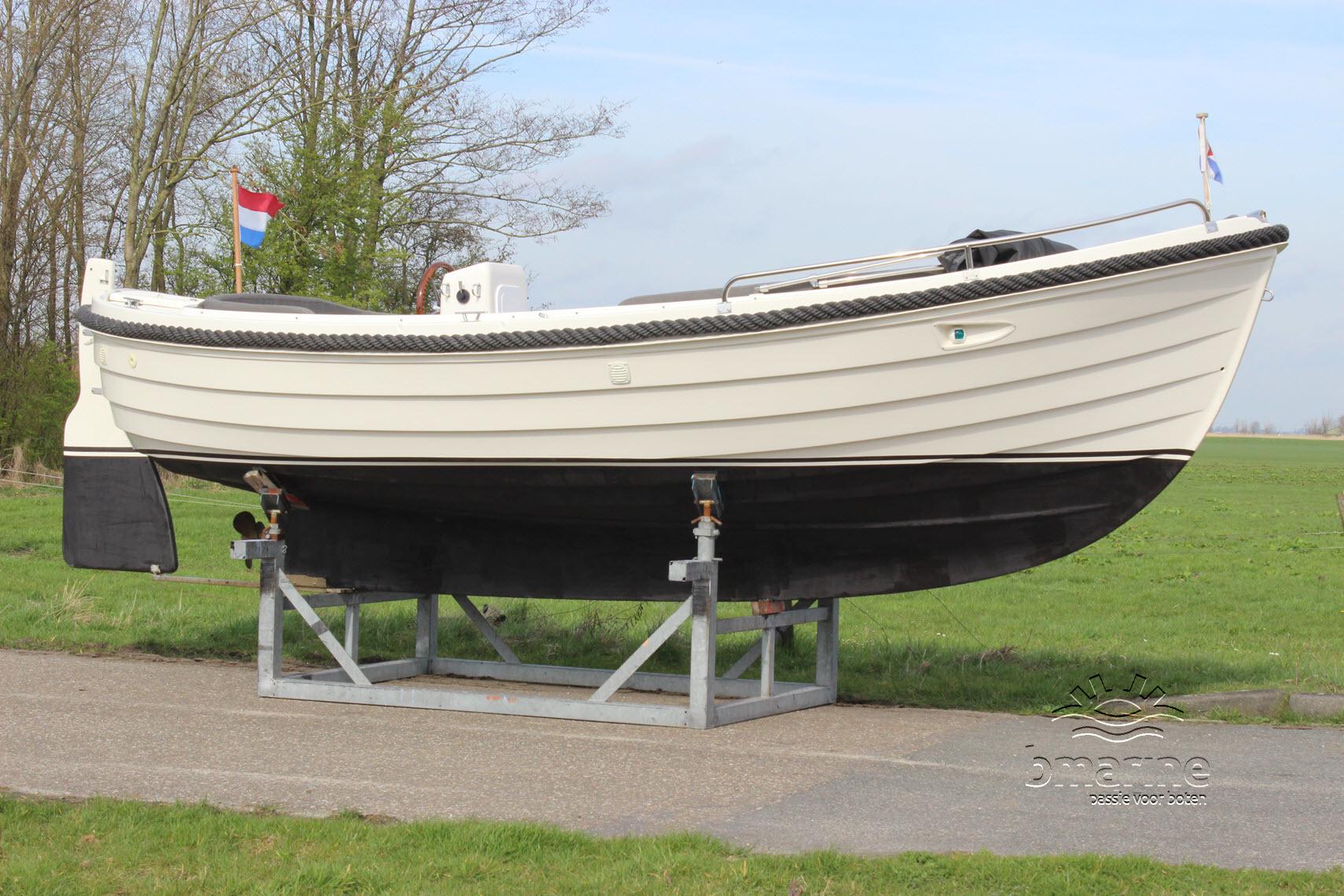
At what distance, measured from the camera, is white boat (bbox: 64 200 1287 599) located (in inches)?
223

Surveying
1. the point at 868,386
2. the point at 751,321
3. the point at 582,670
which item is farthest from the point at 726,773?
the point at 582,670

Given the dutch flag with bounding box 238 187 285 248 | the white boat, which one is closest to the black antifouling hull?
the white boat

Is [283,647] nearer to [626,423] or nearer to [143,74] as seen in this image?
[626,423]

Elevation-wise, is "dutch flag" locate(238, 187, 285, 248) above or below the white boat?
above

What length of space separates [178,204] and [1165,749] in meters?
20.8

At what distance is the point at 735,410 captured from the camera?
5980mm

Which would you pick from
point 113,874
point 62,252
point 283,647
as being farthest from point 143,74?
point 113,874

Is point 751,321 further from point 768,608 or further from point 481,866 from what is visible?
point 481,866

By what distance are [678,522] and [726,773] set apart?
1.89m

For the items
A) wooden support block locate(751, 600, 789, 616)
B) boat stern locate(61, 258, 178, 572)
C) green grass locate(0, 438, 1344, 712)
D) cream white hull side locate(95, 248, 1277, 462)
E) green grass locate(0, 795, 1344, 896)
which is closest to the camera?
green grass locate(0, 795, 1344, 896)

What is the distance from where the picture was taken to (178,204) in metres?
22.5

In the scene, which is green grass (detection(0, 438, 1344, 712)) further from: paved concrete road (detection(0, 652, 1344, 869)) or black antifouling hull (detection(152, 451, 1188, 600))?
paved concrete road (detection(0, 652, 1344, 869))

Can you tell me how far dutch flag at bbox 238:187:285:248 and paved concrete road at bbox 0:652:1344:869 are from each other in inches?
109

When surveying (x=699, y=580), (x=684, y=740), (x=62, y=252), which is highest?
(x=62, y=252)
